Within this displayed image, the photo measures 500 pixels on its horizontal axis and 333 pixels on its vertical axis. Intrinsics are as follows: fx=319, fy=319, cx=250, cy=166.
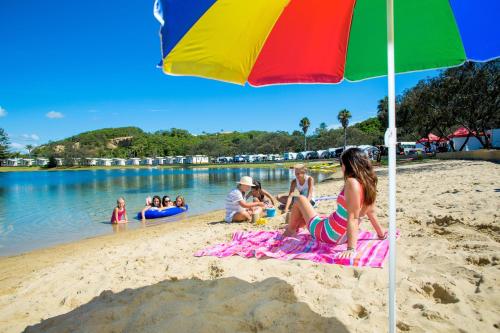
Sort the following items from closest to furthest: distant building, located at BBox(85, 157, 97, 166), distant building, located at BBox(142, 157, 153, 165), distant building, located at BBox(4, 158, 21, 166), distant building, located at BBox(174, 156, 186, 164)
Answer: distant building, located at BBox(85, 157, 97, 166) < distant building, located at BBox(4, 158, 21, 166) < distant building, located at BBox(174, 156, 186, 164) < distant building, located at BBox(142, 157, 153, 165)

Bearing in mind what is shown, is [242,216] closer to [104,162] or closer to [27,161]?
[104,162]

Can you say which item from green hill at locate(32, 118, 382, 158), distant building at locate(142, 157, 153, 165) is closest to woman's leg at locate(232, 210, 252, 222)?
green hill at locate(32, 118, 382, 158)

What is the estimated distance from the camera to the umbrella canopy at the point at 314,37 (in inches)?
91.2

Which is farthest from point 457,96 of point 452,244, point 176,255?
point 176,255

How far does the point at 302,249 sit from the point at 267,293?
1198 mm

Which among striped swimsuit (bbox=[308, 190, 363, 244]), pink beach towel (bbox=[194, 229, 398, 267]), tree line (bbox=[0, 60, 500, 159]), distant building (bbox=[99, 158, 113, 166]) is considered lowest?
distant building (bbox=[99, 158, 113, 166])

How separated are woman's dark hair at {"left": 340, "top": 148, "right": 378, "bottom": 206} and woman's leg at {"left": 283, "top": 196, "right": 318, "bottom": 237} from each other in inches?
29.7

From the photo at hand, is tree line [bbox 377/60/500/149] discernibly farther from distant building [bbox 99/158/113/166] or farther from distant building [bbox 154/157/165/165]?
distant building [bbox 99/158/113/166]

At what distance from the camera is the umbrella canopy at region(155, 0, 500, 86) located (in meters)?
2.32

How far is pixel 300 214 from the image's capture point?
4367 millimetres

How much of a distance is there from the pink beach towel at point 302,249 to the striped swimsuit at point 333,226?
0.34 ft

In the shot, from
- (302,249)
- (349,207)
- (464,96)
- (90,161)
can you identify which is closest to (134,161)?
(90,161)

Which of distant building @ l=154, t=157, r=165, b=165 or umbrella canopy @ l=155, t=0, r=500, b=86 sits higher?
umbrella canopy @ l=155, t=0, r=500, b=86

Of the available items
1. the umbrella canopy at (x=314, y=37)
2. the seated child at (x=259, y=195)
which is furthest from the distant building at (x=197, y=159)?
the umbrella canopy at (x=314, y=37)
